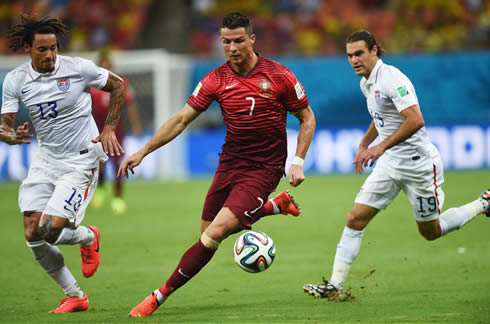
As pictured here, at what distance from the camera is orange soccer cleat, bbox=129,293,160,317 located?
6.36 metres

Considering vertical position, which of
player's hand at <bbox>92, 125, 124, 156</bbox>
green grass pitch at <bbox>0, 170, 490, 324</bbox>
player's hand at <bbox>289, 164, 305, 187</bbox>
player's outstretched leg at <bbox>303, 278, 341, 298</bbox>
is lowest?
green grass pitch at <bbox>0, 170, 490, 324</bbox>

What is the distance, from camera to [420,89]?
20281 millimetres

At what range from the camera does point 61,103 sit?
689 cm

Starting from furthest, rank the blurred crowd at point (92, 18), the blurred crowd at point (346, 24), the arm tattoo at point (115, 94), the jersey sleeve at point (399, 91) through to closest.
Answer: the blurred crowd at point (92, 18) → the blurred crowd at point (346, 24) → the arm tattoo at point (115, 94) → the jersey sleeve at point (399, 91)

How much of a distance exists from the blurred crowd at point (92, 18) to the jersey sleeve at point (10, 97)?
17519mm

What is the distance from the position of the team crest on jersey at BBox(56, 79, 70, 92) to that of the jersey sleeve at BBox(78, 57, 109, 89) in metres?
0.16

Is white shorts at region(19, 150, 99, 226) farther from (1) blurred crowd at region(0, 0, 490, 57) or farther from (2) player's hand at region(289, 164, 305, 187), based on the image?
(1) blurred crowd at region(0, 0, 490, 57)

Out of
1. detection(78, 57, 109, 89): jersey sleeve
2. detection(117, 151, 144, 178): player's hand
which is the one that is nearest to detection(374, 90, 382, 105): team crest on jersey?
detection(117, 151, 144, 178): player's hand

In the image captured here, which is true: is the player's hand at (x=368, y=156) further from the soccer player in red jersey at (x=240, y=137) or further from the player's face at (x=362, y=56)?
the player's face at (x=362, y=56)

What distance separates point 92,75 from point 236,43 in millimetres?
1351

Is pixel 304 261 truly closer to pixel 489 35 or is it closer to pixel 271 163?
pixel 271 163

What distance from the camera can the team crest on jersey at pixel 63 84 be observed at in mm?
6875

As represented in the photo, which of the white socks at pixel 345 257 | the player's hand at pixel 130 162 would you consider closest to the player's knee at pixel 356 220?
the white socks at pixel 345 257

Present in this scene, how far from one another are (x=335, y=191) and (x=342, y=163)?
10.9 feet
